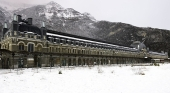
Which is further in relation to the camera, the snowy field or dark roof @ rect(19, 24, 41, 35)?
dark roof @ rect(19, 24, 41, 35)

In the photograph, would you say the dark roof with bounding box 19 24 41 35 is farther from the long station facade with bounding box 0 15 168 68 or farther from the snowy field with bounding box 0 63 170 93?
the snowy field with bounding box 0 63 170 93

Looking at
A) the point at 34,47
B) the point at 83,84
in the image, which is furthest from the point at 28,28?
the point at 83,84

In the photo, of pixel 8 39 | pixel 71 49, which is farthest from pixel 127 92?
pixel 71 49

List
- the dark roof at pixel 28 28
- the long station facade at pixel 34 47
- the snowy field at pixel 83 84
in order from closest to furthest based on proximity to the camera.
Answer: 1. the snowy field at pixel 83 84
2. the long station facade at pixel 34 47
3. the dark roof at pixel 28 28

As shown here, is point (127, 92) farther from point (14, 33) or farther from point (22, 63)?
point (14, 33)

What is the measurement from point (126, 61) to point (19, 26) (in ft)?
220

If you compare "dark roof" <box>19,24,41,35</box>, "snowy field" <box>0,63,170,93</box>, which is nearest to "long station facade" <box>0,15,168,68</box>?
"dark roof" <box>19,24,41,35</box>

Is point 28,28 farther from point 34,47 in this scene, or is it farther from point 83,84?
point 83,84

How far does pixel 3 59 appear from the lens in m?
40.8

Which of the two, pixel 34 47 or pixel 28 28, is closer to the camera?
pixel 34 47

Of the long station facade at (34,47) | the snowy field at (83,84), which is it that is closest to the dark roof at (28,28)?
the long station facade at (34,47)

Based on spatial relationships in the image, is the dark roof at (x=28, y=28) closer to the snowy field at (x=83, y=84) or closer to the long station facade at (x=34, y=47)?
the long station facade at (x=34, y=47)

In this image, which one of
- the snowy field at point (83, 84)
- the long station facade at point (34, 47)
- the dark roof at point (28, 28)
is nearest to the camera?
the snowy field at point (83, 84)

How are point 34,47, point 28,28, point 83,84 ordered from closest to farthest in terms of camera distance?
point 83,84 → point 34,47 → point 28,28
